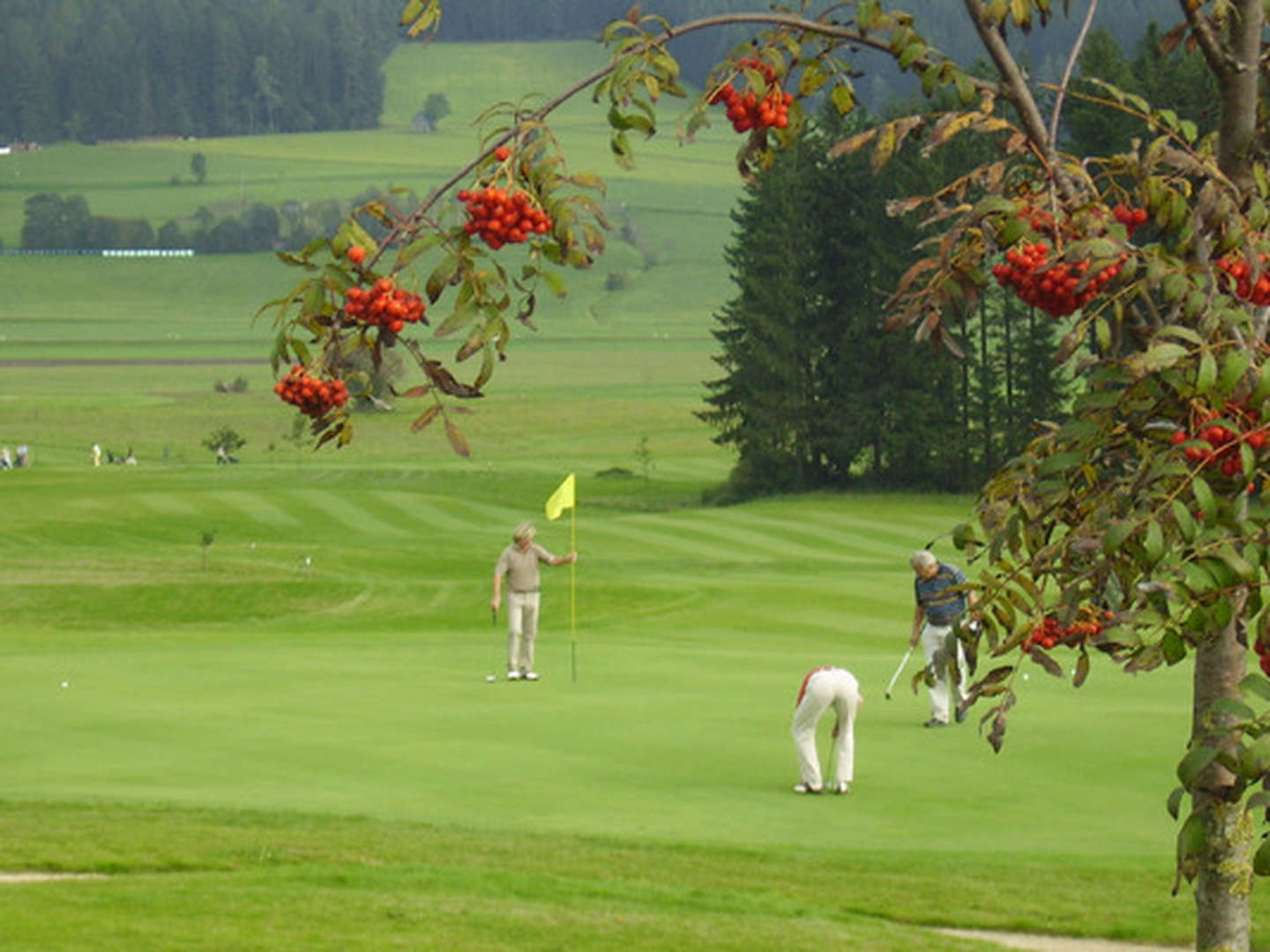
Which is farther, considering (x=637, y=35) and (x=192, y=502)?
(x=192, y=502)

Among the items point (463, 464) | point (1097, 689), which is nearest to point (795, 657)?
point (1097, 689)

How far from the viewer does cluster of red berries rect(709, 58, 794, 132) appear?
6.20 metres

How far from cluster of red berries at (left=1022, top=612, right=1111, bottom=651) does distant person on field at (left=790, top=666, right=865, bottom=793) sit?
10.4m

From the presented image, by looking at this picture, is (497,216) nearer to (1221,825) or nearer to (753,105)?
(753,105)

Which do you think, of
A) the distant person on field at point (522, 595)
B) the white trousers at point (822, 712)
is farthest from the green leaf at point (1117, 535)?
the distant person on field at point (522, 595)

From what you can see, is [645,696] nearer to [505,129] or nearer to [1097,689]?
[1097,689]

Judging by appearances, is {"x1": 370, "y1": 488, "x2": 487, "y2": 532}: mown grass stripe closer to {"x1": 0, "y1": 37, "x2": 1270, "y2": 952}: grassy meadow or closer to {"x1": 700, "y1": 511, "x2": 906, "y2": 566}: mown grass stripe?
{"x1": 700, "y1": 511, "x2": 906, "y2": 566}: mown grass stripe

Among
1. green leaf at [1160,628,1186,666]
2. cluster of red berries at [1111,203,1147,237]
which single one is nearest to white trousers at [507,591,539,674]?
cluster of red berries at [1111,203,1147,237]

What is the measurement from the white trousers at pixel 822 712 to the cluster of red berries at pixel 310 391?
40.2 ft

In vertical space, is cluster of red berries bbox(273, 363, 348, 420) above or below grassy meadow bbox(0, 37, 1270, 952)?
above

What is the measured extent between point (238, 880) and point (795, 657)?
15.8m

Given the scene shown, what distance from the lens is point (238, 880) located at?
520 inches

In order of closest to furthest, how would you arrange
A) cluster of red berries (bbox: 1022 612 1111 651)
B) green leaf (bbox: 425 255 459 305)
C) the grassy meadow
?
green leaf (bbox: 425 255 459 305) → cluster of red berries (bbox: 1022 612 1111 651) → the grassy meadow

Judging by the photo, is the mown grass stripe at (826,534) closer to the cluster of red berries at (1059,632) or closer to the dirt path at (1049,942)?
the dirt path at (1049,942)
